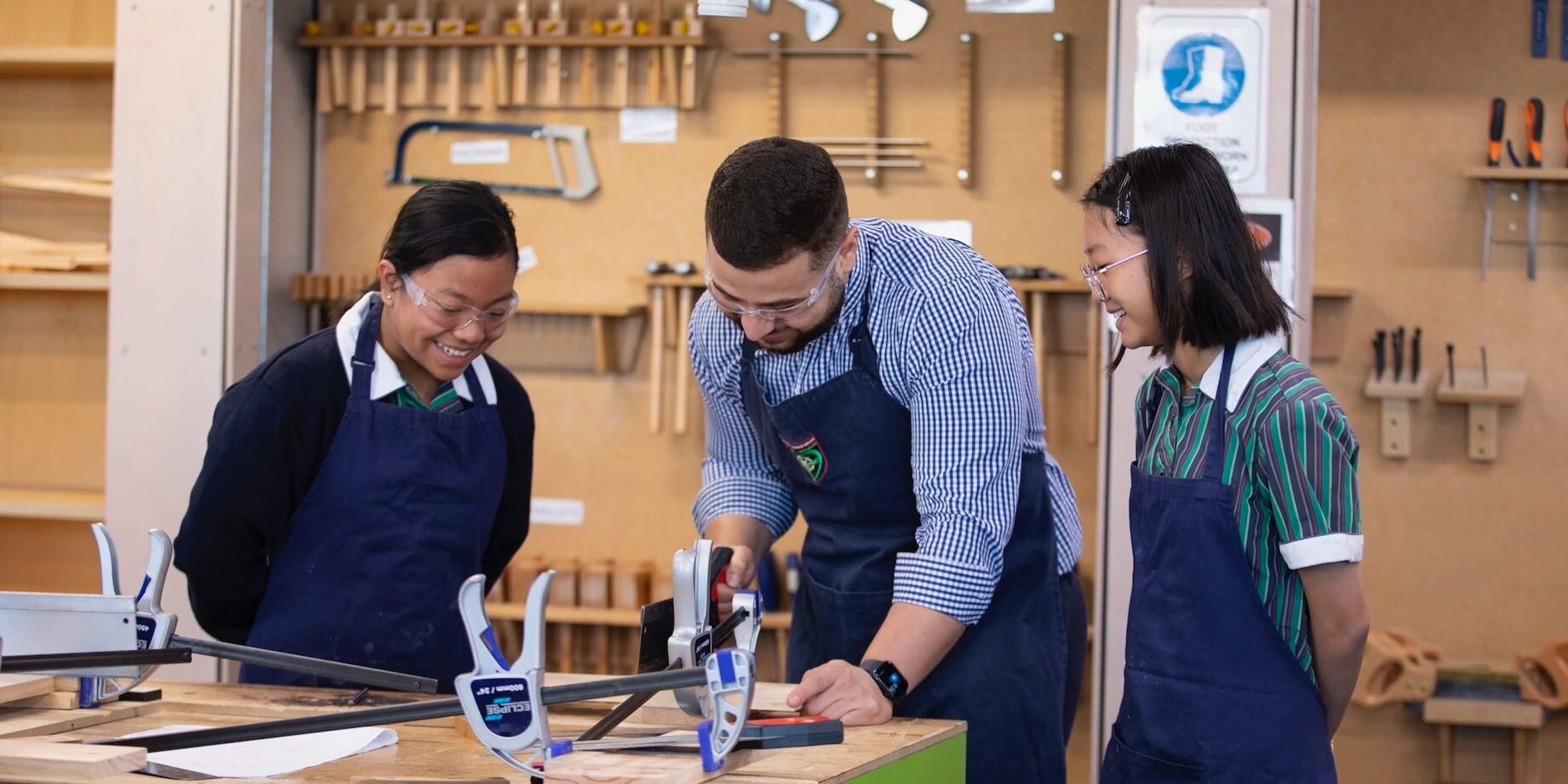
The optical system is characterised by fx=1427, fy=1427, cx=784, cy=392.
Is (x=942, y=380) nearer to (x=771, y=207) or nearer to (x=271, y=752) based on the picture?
(x=771, y=207)

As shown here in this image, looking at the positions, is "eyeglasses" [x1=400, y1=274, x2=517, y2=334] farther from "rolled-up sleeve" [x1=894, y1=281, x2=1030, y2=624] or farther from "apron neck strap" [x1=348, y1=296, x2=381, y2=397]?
"rolled-up sleeve" [x1=894, y1=281, x2=1030, y2=624]

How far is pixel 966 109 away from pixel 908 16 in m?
0.35

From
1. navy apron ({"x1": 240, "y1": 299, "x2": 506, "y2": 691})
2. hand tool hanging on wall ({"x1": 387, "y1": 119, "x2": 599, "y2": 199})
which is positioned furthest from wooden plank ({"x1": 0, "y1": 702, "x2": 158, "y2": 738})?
hand tool hanging on wall ({"x1": 387, "y1": 119, "x2": 599, "y2": 199})

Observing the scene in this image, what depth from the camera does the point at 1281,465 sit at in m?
1.79

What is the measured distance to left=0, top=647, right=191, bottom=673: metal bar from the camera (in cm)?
161

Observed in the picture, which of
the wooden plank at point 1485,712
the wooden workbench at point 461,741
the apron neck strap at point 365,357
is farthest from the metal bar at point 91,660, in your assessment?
the wooden plank at point 1485,712

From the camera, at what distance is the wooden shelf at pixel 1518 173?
157 inches

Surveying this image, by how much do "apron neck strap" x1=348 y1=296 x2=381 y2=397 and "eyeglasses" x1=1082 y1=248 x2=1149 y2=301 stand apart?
1.17 m

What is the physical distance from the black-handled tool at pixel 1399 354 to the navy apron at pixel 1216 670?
2.51 m

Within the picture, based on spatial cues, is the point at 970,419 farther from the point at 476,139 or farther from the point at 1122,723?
the point at 476,139

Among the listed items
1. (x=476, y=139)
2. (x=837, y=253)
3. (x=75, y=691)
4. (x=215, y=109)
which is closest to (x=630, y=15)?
(x=476, y=139)

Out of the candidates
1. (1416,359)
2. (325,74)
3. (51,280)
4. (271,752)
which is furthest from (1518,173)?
(51,280)

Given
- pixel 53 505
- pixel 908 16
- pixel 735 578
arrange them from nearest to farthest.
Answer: pixel 735 578 < pixel 53 505 < pixel 908 16

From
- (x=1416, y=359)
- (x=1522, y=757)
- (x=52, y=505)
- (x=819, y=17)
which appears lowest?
(x=1522, y=757)
